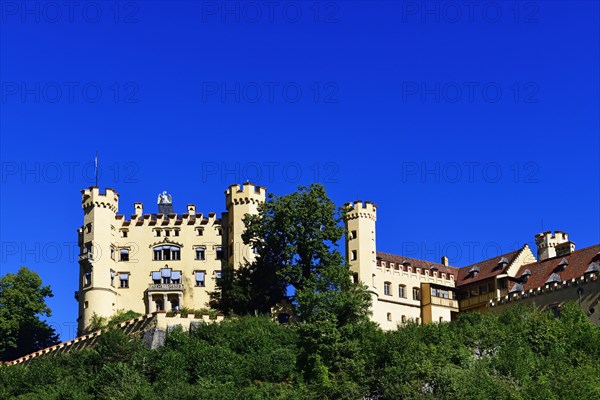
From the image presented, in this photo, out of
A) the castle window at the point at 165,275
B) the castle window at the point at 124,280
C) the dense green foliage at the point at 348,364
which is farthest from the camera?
the castle window at the point at 165,275

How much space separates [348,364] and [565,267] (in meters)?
32.5

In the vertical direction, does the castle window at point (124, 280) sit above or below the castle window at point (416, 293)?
above

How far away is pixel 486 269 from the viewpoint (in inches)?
4451

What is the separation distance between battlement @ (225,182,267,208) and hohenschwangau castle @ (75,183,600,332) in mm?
86

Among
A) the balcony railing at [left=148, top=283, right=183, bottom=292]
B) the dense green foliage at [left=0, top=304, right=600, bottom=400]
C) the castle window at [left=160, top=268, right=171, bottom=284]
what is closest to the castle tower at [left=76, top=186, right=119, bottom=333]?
the balcony railing at [left=148, top=283, right=183, bottom=292]

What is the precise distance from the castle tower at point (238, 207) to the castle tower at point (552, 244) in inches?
1020

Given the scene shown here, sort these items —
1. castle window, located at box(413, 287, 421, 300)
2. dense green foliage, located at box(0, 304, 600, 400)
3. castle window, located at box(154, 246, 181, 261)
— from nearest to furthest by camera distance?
dense green foliage, located at box(0, 304, 600, 400) → castle window, located at box(154, 246, 181, 261) → castle window, located at box(413, 287, 421, 300)

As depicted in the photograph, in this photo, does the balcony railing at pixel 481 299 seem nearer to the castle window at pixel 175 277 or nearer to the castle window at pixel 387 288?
the castle window at pixel 387 288

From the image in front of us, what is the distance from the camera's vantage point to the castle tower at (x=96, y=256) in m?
106

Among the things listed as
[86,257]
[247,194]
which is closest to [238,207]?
[247,194]

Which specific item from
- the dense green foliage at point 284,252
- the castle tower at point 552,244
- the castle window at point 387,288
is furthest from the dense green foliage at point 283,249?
the castle tower at point 552,244

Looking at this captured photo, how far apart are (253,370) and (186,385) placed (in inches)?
214

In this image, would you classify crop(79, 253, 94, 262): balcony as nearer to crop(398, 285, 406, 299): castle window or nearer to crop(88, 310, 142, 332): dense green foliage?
crop(88, 310, 142, 332): dense green foliage

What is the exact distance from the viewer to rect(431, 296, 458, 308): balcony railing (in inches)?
4434
